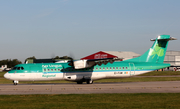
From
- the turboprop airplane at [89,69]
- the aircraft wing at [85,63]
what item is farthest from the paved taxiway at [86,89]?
the aircraft wing at [85,63]

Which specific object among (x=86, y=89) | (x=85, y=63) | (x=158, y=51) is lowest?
(x=86, y=89)

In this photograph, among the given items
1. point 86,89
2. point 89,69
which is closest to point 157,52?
point 89,69

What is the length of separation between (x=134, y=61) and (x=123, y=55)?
100 m

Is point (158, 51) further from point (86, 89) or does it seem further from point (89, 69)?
point (86, 89)

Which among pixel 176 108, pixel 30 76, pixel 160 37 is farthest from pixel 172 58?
pixel 176 108

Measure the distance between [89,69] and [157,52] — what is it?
40.2 feet

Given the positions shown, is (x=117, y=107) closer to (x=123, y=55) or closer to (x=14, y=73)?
(x=14, y=73)

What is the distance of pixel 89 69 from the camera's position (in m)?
33.5

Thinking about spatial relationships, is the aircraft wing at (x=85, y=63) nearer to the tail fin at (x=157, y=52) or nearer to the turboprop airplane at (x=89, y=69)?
the turboprop airplane at (x=89, y=69)

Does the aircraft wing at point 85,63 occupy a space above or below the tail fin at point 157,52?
below

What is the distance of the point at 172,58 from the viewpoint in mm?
135625

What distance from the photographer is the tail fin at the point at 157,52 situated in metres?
36.2

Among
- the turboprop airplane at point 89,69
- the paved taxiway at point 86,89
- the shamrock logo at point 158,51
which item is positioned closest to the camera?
the paved taxiway at point 86,89

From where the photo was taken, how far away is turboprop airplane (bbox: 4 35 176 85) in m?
31.6
